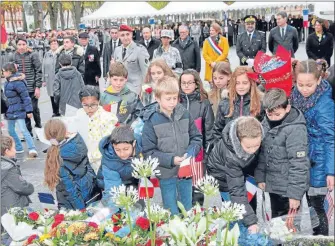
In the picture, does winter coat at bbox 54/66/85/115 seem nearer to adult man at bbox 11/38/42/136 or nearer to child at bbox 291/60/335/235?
adult man at bbox 11/38/42/136

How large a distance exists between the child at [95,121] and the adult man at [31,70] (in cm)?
386

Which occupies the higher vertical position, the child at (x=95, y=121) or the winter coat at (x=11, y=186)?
the child at (x=95, y=121)

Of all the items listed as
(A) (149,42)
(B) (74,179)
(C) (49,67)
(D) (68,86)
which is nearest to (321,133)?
(B) (74,179)

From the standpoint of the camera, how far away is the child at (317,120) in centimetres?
350

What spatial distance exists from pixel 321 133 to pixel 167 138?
1.03m

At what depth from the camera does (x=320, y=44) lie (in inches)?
369

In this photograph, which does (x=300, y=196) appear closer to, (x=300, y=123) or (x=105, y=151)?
(x=300, y=123)

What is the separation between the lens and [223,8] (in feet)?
63.0

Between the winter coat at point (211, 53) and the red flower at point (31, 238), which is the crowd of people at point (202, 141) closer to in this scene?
the red flower at point (31, 238)

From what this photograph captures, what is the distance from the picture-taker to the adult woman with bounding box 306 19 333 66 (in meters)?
9.32

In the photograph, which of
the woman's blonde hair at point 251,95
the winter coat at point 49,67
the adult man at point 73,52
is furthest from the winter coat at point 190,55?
the woman's blonde hair at point 251,95

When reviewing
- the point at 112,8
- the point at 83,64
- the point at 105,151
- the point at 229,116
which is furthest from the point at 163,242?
the point at 112,8

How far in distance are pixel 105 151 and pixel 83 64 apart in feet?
17.9

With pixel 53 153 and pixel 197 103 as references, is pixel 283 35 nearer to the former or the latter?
pixel 197 103
